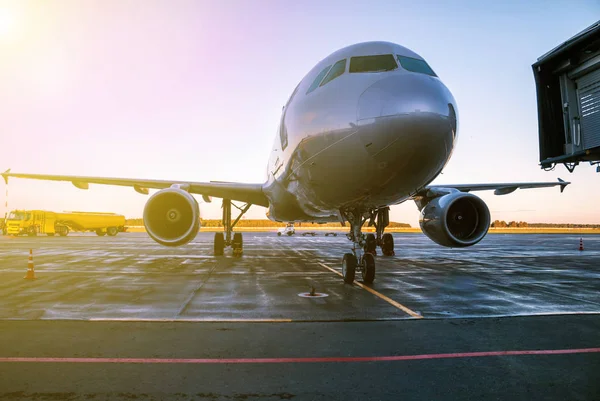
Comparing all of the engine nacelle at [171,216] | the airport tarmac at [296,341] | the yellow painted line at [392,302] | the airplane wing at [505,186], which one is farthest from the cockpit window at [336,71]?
the airplane wing at [505,186]

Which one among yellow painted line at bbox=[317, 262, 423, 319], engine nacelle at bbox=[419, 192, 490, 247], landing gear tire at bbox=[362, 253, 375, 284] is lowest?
yellow painted line at bbox=[317, 262, 423, 319]

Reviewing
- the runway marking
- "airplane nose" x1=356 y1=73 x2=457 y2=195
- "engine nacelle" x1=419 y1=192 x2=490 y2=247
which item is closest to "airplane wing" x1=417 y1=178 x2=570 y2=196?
"engine nacelle" x1=419 y1=192 x2=490 y2=247

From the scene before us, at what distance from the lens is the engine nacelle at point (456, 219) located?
32.2ft

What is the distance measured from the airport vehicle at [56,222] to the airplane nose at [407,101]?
4206 centimetres

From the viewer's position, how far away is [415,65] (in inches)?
261

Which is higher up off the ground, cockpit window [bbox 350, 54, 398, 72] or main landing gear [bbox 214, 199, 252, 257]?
cockpit window [bbox 350, 54, 398, 72]

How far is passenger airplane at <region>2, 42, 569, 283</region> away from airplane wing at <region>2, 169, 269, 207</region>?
358 cm

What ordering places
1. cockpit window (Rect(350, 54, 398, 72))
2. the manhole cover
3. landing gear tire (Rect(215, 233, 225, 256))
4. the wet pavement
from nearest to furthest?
1. the wet pavement
2. cockpit window (Rect(350, 54, 398, 72))
3. the manhole cover
4. landing gear tire (Rect(215, 233, 225, 256))

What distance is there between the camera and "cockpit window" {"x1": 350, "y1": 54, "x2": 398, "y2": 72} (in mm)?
6414

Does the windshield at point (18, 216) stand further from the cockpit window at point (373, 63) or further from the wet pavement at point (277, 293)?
the cockpit window at point (373, 63)

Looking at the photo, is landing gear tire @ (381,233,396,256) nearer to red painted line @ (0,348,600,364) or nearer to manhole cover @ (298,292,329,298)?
manhole cover @ (298,292,329,298)

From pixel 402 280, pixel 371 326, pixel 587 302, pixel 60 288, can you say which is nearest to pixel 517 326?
pixel 371 326

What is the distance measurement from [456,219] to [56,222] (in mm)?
41687

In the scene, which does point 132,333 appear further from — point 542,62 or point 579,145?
point 542,62
